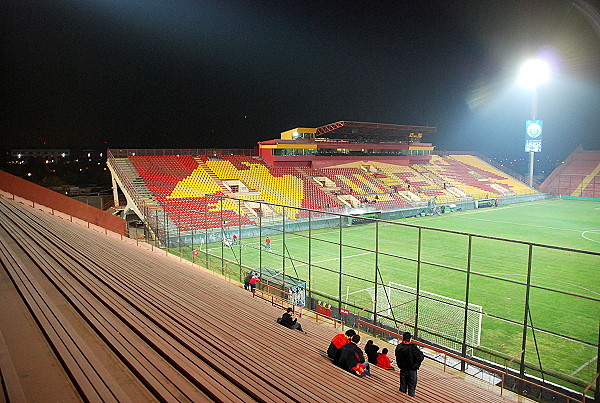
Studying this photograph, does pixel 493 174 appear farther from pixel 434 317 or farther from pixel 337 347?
pixel 337 347

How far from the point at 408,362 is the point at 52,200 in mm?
26522

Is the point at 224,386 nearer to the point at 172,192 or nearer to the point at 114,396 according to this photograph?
the point at 114,396

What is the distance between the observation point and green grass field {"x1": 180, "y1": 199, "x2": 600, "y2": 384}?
13.5 m

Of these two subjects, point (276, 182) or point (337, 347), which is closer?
point (337, 347)

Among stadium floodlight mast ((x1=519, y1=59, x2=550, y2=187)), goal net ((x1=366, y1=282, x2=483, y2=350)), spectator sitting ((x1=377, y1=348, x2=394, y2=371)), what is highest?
stadium floodlight mast ((x1=519, y1=59, x2=550, y2=187))

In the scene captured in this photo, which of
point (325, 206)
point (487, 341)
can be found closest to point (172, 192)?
point (325, 206)

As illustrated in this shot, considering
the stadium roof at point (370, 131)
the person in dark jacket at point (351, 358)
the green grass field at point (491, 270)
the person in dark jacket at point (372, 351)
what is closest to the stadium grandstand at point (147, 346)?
the person in dark jacket at point (351, 358)

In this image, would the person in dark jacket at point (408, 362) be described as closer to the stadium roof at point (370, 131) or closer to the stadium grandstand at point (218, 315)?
the stadium grandstand at point (218, 315)

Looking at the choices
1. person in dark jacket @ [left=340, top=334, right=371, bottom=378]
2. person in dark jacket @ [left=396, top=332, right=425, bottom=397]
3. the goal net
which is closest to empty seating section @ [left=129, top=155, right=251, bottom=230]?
the goal net

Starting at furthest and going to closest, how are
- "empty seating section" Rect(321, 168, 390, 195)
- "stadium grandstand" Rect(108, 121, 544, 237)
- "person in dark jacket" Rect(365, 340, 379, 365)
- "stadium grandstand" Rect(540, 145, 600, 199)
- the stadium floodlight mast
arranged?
"stadium grandstand" Rect(540, 145, 600, 199)
the stadium floodlight mast
"empty seating section" Rect(321, 168, 390, 195)
"stadium grandstand" Rect(108, 121, 544, 237)
"person in dark jacket" Rect(365, 340, 379, 365)

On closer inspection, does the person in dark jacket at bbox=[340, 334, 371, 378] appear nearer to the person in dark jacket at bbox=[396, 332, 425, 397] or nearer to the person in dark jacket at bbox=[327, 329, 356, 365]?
the person in dark jacket at bbox=[327, 329, 356, 365]

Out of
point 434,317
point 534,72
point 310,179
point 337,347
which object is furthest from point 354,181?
point 337,347

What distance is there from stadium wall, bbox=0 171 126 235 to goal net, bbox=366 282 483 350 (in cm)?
1959

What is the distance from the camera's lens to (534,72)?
5488cm
